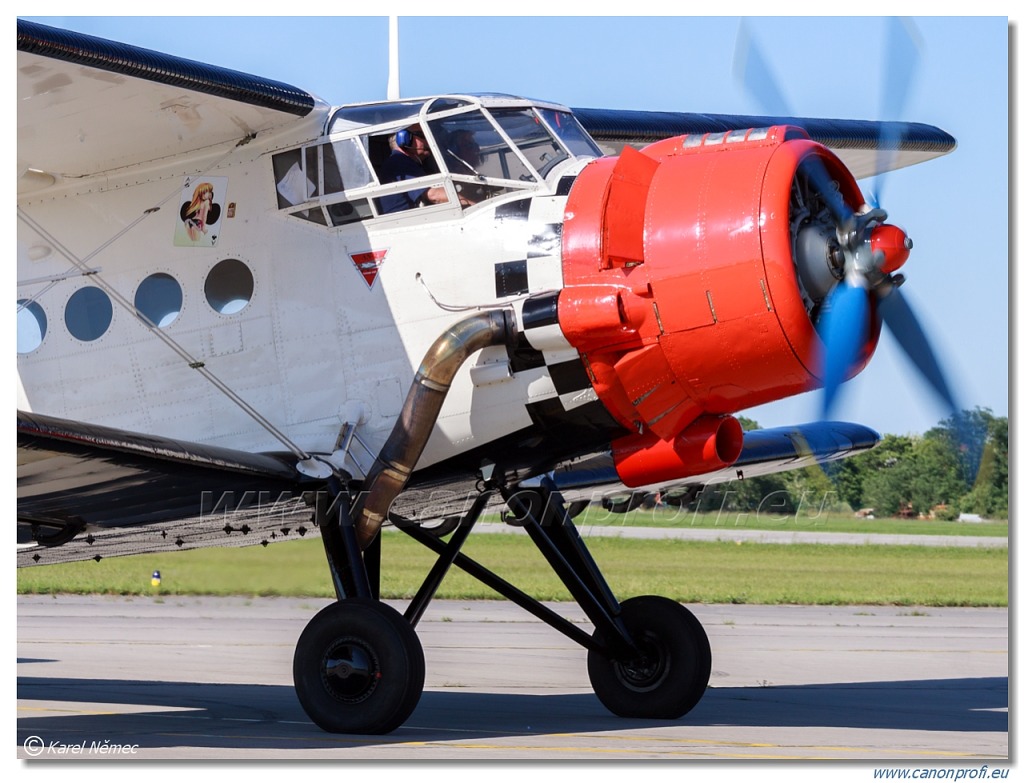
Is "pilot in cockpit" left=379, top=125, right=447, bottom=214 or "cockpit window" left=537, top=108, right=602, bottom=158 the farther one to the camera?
"cockpit window" left=537, top=108, right=602, bottom=158

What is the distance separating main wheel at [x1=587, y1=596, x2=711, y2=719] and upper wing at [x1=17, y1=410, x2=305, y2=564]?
11.1 ft

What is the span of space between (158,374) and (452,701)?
4.23 metres

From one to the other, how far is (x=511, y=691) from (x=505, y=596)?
2.29 m

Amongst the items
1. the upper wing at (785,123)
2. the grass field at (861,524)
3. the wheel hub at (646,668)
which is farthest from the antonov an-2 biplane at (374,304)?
the grass field at (861,524)

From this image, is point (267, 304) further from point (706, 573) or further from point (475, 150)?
point (706, 573)

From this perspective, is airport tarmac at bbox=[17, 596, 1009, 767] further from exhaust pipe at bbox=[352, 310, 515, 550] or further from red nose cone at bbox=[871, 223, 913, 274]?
red nose cone at bbox=[871, 223, 913, 274]

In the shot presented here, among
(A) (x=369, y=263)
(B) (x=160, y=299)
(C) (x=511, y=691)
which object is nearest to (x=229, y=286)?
(B) (x=160, y=299)

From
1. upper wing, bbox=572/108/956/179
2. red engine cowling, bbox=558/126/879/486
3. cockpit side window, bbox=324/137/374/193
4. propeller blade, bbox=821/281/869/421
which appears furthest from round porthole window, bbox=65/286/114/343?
propeller blade, bbox=821/281/869/421

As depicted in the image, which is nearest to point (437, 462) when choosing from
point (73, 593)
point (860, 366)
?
point (860, 366)

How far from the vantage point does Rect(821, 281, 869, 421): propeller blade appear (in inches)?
335

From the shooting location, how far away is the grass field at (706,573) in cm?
2706

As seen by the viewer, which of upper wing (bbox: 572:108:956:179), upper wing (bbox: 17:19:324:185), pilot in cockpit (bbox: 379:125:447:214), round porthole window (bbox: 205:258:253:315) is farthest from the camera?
upper wing (bbox: 572:108:956:179)

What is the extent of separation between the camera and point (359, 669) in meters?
9.07

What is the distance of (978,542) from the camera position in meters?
41.2
